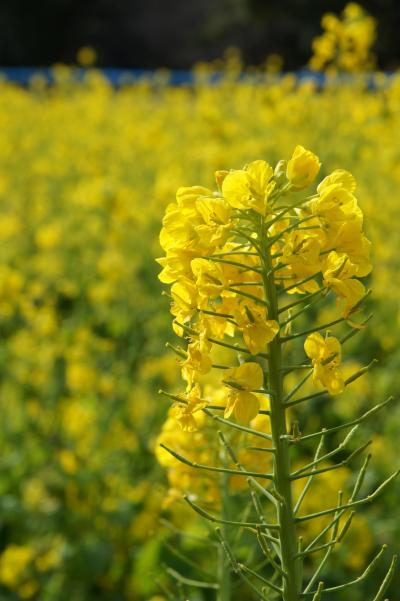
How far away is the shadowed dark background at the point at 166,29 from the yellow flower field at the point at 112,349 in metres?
11.0

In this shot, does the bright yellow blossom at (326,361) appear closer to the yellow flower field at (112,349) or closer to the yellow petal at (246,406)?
the yellow petal at (246,406)

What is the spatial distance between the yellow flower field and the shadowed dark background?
1097 cm

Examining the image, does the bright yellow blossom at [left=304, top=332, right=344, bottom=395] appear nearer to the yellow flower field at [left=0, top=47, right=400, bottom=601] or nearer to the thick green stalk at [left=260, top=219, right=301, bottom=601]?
the thick green stalk at [left=260, top=219, right=301, bottom=601]

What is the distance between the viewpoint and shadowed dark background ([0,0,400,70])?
18359mm

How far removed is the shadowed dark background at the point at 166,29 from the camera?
18.4 m

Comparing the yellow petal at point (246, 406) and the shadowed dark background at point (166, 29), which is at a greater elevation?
the shadowed dark background at point (166, 29)

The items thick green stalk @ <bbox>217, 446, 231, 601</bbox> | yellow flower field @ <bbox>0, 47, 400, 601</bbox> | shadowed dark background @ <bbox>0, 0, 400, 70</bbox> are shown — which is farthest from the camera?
shadowed dark background @ <bbox>0, 0, 400, 70</bbox>

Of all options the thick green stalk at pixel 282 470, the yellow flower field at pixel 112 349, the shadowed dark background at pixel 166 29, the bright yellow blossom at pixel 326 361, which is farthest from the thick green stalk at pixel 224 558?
the shadowed dark background at pixel 166 29

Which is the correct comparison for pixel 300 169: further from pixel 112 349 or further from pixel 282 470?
pixel 112 349

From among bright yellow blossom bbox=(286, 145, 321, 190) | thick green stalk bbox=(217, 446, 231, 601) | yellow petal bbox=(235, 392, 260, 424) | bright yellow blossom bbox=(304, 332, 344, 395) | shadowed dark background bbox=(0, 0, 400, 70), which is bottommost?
thick green stalk bbox=(217, 446, 231, 601)

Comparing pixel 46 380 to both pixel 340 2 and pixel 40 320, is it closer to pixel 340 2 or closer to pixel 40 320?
pixel 40 320

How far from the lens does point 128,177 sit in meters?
7.04

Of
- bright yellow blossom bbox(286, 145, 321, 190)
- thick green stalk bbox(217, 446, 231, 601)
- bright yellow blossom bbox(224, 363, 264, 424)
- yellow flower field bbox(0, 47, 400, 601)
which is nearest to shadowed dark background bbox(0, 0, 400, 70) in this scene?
yellow flower field bbox(0, 47, 400, 601)

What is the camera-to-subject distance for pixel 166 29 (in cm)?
2244
